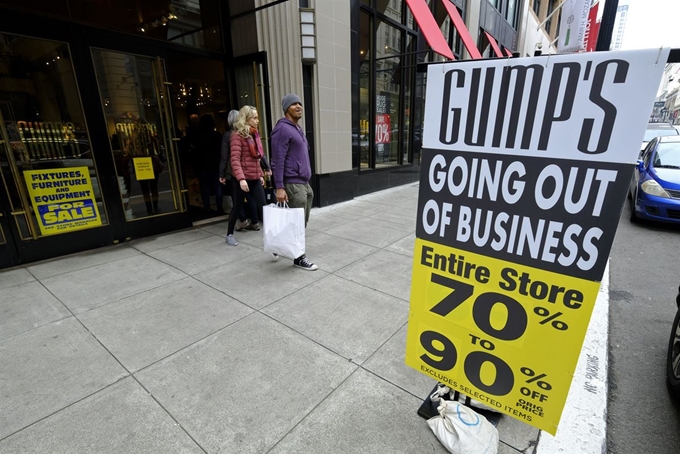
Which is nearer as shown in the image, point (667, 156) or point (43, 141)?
point (43, 141)

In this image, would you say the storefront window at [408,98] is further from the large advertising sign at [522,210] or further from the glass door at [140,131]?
the large advertising sign at [522,210]

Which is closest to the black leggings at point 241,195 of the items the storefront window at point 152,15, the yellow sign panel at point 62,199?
the yellow sign panel at point 62,199

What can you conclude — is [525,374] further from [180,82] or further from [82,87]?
[180,82]

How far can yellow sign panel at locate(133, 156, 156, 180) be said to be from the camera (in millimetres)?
5102

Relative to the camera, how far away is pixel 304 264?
417cm

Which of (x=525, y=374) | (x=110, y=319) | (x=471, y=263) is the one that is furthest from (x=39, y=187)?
(x=525, y=374)

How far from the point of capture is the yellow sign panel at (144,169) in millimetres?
5102

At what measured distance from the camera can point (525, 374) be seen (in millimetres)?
1649

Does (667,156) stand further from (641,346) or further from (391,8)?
(391,8)

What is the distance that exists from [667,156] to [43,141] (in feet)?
34.0

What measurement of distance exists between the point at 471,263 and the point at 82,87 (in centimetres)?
517

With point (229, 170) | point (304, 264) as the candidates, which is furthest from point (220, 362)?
point (229, 170)

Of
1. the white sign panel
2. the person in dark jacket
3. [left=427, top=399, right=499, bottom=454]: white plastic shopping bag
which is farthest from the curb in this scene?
the person in dark jacket

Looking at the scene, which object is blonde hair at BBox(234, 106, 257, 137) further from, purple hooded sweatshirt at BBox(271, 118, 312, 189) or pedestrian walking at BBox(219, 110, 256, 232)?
purple hooded sweatshirt at BBox(271, 118, 312, 189)
